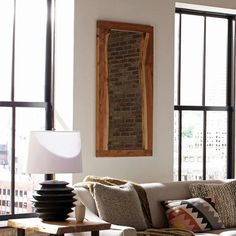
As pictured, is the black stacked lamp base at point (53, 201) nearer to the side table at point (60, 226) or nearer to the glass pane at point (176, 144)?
the side table at point (60, 226)

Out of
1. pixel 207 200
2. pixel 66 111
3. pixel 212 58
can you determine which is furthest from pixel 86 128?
pixel 212 58

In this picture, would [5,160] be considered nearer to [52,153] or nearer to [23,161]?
[23,161]

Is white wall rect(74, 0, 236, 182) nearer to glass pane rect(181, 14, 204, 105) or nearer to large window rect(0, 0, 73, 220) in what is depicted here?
large window rect(0, 0, 73, 220)

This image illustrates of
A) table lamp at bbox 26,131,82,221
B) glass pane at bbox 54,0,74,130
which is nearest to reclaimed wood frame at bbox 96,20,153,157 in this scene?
glass pane at bbox 54,0,74,130

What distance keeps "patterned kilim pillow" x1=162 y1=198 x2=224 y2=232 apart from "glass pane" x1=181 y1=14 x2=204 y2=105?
1593mm

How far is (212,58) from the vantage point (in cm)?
774

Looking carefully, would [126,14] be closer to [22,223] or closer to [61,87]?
[61,87]

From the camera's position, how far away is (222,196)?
21.1 feet

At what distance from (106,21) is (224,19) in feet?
6.06

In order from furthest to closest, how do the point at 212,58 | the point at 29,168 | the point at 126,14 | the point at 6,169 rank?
the point at 212,58 < the point at 126,14 < the point at 6,169 < the point at 29,168

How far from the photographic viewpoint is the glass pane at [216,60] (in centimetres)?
771

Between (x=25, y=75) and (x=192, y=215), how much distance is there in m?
1.95

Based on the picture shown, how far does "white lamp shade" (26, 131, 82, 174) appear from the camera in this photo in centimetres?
507

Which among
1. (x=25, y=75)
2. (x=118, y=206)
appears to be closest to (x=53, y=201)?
(x=118, y=206)
